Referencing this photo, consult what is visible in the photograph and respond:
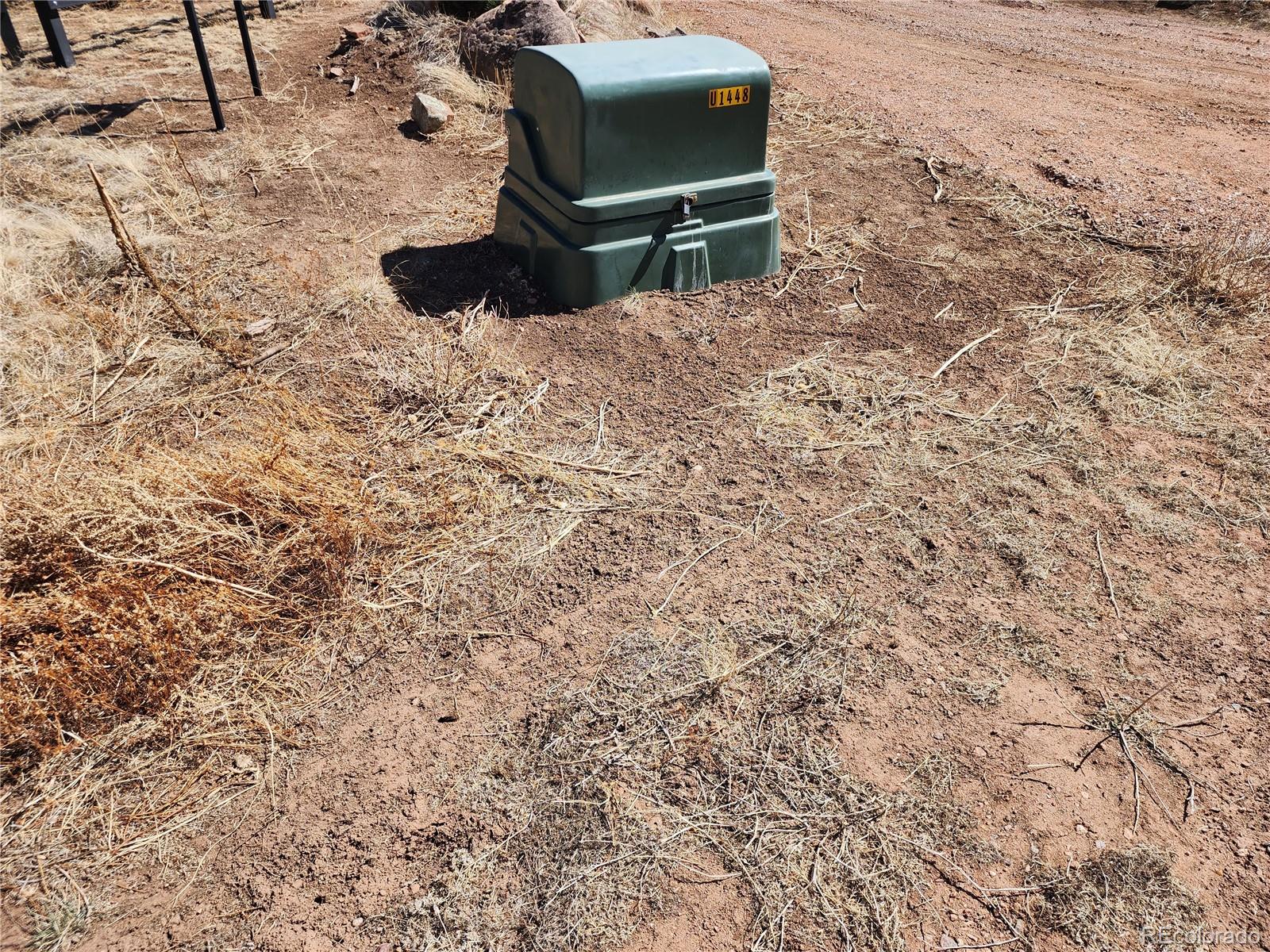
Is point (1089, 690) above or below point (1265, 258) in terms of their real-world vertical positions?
below

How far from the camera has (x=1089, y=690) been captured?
2590mm

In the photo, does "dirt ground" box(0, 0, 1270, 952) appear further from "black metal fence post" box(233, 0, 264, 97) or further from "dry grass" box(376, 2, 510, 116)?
"black metal fence post" box(233, 0, 264, 97)

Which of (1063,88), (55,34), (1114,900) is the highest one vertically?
(55,34)

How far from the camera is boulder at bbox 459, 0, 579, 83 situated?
7141mm

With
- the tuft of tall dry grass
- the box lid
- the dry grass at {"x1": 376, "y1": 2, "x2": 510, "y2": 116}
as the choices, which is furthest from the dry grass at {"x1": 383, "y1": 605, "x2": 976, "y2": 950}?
the dry grass at {"x1": 376, "y1": 2, "x2": 510, "y2": 116}

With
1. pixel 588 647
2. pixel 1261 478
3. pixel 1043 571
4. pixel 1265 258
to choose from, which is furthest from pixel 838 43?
pixel 588 647

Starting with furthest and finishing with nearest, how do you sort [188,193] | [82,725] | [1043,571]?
[188,193] < [1043,571] < [82,725]

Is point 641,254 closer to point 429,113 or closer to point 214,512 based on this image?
point 214,512

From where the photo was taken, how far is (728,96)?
418 centimetres

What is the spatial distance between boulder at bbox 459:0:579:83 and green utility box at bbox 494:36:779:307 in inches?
122

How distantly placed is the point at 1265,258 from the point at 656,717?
14.7 feet

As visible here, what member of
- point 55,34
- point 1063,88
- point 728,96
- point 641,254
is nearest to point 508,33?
point 728,96

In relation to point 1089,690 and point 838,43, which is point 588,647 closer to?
point 1089,690

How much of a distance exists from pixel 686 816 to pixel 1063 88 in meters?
8.10
